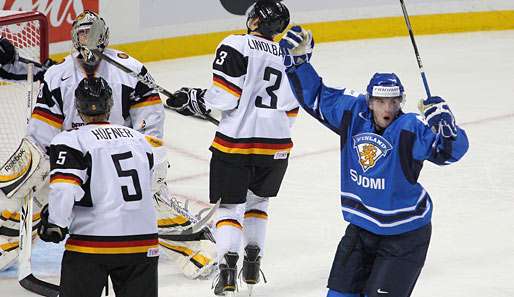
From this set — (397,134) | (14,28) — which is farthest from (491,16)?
(397,134)

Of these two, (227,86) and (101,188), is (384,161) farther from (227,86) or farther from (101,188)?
(227,86)

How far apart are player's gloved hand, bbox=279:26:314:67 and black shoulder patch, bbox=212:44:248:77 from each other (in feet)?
2.23

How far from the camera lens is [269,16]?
5.00m

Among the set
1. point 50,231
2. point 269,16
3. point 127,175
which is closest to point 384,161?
point 127,175

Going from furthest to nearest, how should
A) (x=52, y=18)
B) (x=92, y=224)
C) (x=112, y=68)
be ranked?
1. (x=52, y=18)
2. (x=112, y=68)
3. (x=92, y=224)

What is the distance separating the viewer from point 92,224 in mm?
3900

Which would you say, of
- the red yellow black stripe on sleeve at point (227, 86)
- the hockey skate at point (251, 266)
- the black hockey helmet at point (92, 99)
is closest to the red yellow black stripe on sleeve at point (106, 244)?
the black hockey helmet at point (92, 99)

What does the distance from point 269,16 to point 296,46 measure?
804mm

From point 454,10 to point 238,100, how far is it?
6.09 metres

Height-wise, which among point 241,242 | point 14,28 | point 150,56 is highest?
point 14,28

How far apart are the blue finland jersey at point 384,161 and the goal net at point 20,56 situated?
5.26 feet

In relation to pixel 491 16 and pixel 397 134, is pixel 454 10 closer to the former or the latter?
pixel 491 16

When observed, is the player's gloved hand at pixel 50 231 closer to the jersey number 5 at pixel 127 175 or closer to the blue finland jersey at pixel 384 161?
the jersey number 5 at pixel 127 175

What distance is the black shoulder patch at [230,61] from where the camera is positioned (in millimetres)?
4934
